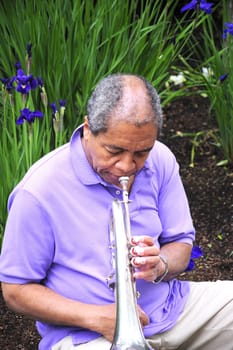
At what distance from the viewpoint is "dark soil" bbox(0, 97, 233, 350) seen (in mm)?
3594

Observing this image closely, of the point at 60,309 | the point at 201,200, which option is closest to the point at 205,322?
the point at 60,309

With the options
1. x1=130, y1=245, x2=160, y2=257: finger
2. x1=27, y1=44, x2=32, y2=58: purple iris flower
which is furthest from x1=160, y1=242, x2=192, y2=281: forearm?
x1=27, y1=44, x2=32, y2=58: purple iris flower

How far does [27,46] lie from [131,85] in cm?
146

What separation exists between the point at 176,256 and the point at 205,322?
257 mm

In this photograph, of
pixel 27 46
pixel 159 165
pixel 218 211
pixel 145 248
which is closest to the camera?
pixel 145 248

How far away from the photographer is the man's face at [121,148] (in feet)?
8.50

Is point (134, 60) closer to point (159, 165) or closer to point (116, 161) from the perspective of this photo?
point (159, 165)

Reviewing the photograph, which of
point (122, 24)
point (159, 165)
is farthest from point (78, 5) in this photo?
point (159, 165)

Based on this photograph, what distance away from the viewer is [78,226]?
2.75 m

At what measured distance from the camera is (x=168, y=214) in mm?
2951

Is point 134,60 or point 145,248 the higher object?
point 145,248

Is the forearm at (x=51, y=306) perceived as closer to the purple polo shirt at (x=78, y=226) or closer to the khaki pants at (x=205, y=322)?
the purple polo shirt at (x=78, y=226)

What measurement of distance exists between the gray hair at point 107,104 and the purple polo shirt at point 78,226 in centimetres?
20

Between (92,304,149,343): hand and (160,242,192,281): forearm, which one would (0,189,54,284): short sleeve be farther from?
(160,242,192,281): forearm
